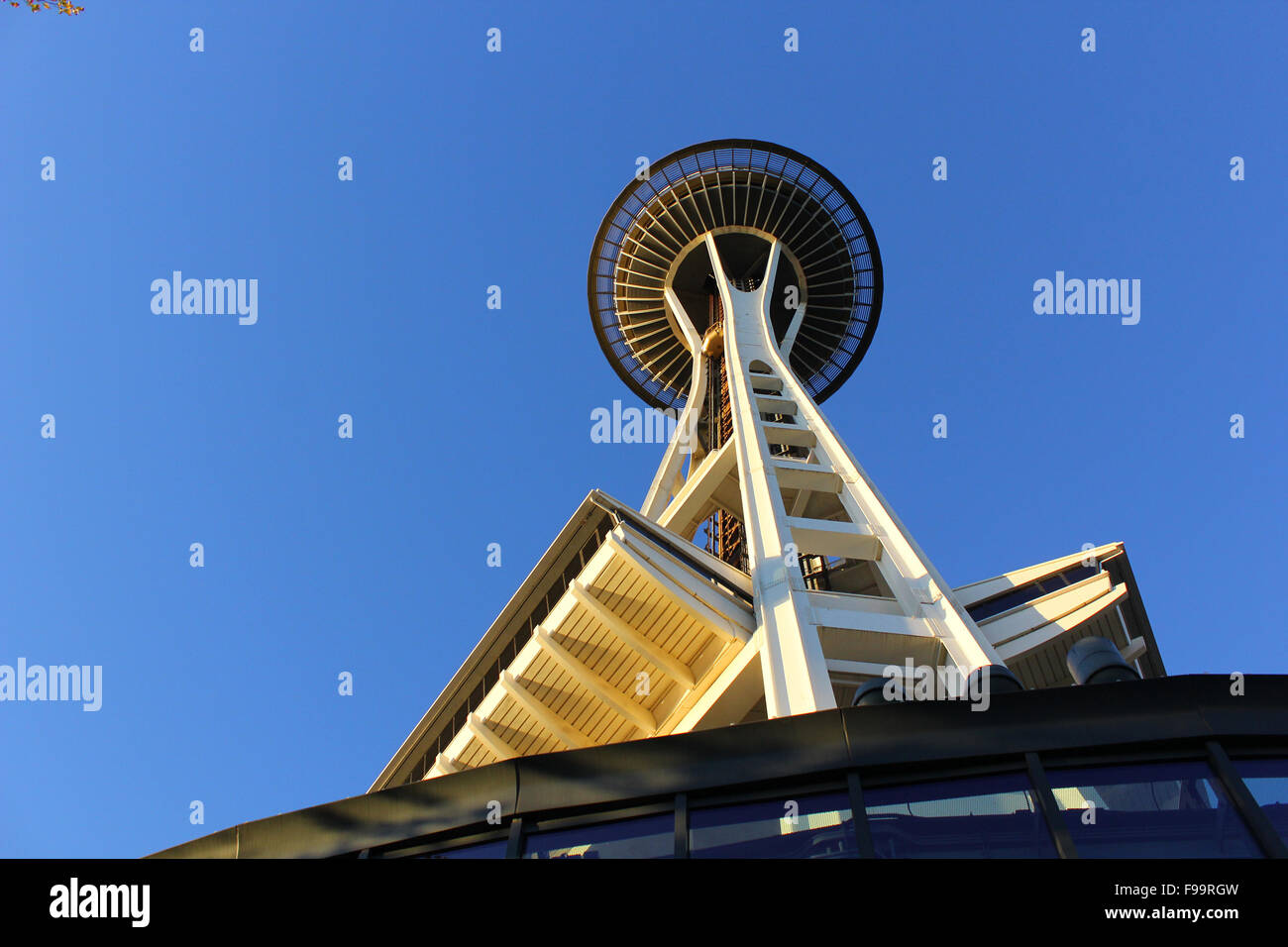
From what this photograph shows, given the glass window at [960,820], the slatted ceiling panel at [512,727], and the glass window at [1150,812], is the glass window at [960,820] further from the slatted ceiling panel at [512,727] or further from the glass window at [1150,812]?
the slatted ceiling panel at [512,727]

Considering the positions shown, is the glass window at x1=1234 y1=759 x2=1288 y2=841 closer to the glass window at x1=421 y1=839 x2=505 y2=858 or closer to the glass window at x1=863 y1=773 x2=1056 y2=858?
the glass window at x1=863 y1=773 x2=1056 y2=858

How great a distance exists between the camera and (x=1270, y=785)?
333 inches

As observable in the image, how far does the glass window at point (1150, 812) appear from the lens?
7957 millimetres

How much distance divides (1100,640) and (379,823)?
784 centimetres

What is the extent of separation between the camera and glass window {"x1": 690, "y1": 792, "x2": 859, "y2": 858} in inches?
336

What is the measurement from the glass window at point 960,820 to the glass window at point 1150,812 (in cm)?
30

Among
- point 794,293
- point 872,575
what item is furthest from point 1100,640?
point 794,293

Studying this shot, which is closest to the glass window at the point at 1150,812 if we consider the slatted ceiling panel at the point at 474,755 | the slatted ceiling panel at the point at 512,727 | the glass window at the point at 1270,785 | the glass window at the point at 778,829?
the glass window at the point at 1270,785

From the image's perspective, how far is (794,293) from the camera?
44656mm

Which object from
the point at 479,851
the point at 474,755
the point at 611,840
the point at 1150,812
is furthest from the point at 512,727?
the point at 1150,812

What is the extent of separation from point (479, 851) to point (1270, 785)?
20.6 ft

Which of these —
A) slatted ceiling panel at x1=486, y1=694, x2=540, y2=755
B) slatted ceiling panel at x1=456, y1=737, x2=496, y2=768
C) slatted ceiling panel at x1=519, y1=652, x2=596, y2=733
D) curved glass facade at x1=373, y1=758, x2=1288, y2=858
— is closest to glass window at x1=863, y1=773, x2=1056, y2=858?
curved glass facade at x1=373, y1=758, x2=1288, y2=858

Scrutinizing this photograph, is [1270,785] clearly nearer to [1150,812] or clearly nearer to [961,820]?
[1150,812]
